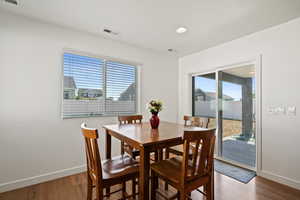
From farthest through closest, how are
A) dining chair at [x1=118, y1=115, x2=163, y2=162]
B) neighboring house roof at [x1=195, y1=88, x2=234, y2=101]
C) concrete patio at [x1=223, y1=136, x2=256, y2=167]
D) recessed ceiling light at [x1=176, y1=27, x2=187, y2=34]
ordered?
neighboring house roof at [x1=195, y1=88, x2=234, y2=101], concrete patio at [x1=223, y1=136, x2=256, y2=167], recessed ceiling light at [x1=176, y1=27, x2=187, y2=34], dining chair at [x1=118, y1=115, x2=163, y2=162]

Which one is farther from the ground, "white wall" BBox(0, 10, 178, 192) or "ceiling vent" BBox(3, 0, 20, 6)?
"ceiling vent" BBox(3, 0, 20, 6)

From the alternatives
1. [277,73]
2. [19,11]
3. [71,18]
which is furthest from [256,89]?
[19,11]

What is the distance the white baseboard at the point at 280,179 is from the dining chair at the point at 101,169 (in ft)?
7.41

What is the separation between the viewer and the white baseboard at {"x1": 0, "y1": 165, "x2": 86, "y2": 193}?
6.61 feet

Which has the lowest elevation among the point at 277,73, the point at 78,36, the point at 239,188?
the point at 239,188

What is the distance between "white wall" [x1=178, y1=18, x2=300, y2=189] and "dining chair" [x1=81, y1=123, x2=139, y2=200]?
2260 mm

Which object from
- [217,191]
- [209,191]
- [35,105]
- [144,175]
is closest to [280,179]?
[217,191]

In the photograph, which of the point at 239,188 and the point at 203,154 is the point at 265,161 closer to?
the point at 239,188

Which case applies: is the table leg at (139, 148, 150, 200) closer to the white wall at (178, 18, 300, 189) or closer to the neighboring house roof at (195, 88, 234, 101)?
the white wall at (178, 18, 300, 189)

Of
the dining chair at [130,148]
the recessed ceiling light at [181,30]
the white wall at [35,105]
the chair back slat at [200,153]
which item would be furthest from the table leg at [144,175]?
the recessed ceiling light at [181,30]

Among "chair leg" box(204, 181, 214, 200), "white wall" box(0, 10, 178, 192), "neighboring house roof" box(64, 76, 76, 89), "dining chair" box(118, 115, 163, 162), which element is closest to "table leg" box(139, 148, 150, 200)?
"chair leg" box(204, 181, 214, 200)

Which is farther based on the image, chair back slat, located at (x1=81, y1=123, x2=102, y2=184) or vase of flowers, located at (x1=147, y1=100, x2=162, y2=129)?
vase of flowers, located at (x1=147, y1=100, x2=162, y2=129)

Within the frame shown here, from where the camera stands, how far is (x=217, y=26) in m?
2.37

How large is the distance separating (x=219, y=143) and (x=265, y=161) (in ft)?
2.94
